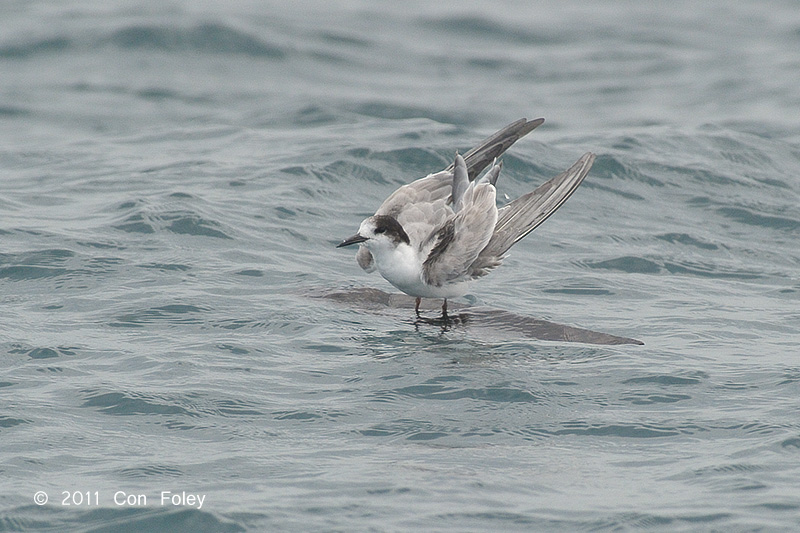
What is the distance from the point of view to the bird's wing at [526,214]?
997 centimetres

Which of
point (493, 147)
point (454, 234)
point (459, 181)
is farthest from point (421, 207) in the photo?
point (493, 147)

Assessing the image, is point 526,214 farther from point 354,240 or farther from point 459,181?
point 354,240

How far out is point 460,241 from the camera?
9805 mm

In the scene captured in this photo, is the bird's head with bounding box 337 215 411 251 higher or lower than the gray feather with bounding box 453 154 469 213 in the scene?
lower

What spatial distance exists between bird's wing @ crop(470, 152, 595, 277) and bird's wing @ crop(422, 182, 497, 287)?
0.56ft

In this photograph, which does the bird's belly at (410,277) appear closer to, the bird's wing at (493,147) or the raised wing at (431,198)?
the raised wing at (431,198)

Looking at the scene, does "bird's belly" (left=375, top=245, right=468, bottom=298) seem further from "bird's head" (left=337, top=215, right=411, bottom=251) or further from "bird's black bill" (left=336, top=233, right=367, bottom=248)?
"bird's black bill" (left=336, top=233, right=367, bottom=248)

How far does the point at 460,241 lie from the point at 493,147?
1.77 m

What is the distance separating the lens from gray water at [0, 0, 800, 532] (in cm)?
685

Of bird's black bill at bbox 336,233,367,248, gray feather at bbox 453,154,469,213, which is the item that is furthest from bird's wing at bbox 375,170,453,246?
bird's black bill at bbox 336,233,367,248

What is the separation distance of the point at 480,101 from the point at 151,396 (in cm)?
1306

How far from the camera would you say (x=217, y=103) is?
19703 mm

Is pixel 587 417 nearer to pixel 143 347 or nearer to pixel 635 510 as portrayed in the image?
pixel 635 510

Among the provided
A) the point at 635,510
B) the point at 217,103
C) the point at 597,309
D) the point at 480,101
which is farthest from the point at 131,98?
the point at 635,510
